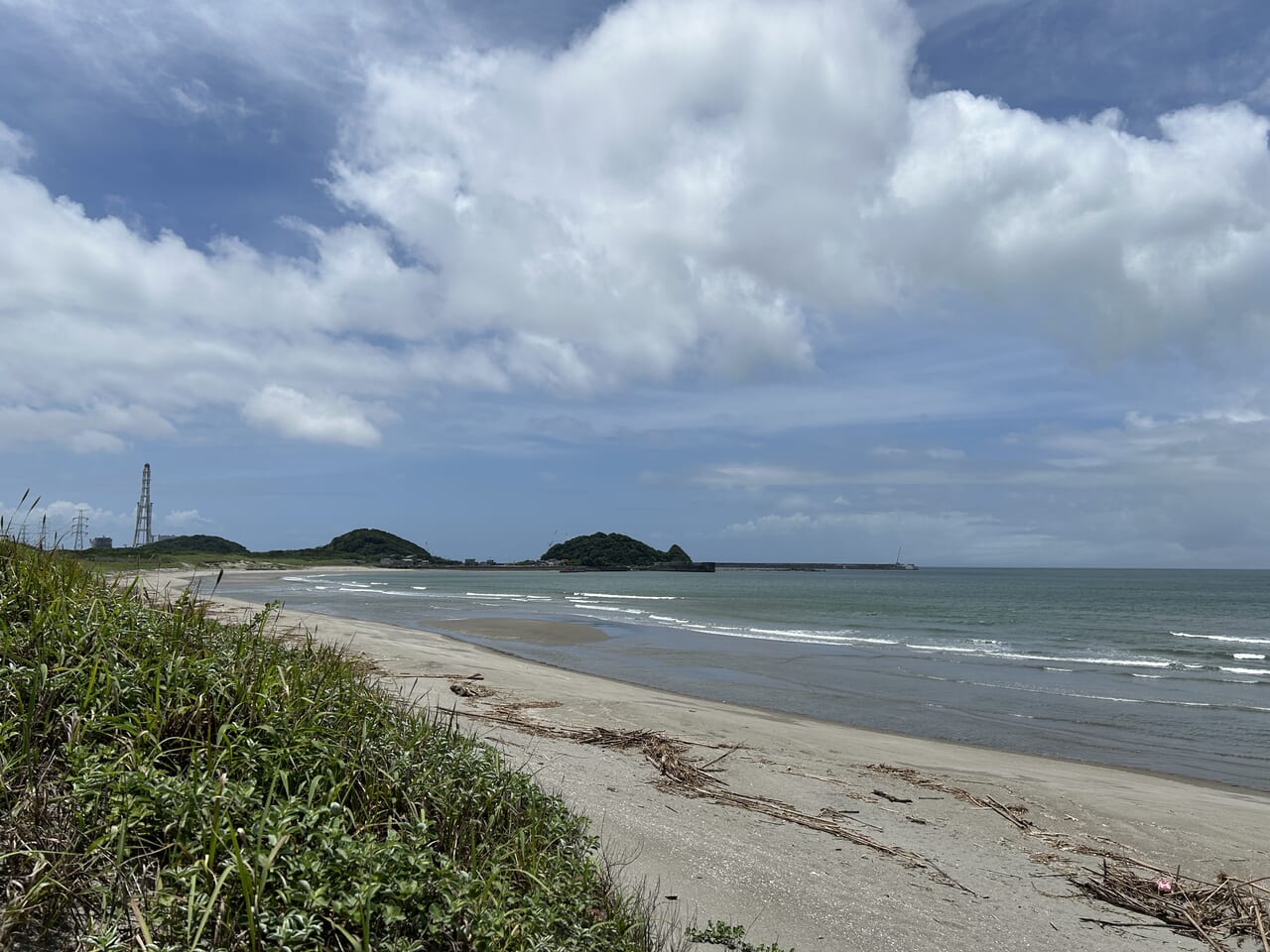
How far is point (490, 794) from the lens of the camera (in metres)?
4.07

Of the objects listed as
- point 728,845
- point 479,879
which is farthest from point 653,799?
point 479,879

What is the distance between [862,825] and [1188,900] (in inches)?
83.2

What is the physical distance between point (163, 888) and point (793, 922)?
3.11m

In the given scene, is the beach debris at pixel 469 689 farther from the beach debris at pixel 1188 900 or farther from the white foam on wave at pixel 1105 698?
the white foam on wave at pixel 1105 698

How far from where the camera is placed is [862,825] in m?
6.24

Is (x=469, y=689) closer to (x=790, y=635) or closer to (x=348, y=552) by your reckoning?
(x=790, y=635)

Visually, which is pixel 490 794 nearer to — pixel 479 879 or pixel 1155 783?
pixel 479 879

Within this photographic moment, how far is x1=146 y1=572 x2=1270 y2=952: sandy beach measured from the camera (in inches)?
178

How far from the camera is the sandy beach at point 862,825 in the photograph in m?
4.52

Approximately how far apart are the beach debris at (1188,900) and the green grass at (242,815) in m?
3.47

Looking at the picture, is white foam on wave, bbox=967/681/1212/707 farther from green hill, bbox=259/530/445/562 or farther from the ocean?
green hill, bbox=259/530/445/562

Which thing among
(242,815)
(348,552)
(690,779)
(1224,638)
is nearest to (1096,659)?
(1224,638)

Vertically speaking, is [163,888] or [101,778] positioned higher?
[101,778]

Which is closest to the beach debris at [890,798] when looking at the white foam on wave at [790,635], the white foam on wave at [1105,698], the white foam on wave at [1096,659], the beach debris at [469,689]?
the beach debris at [469,689]
